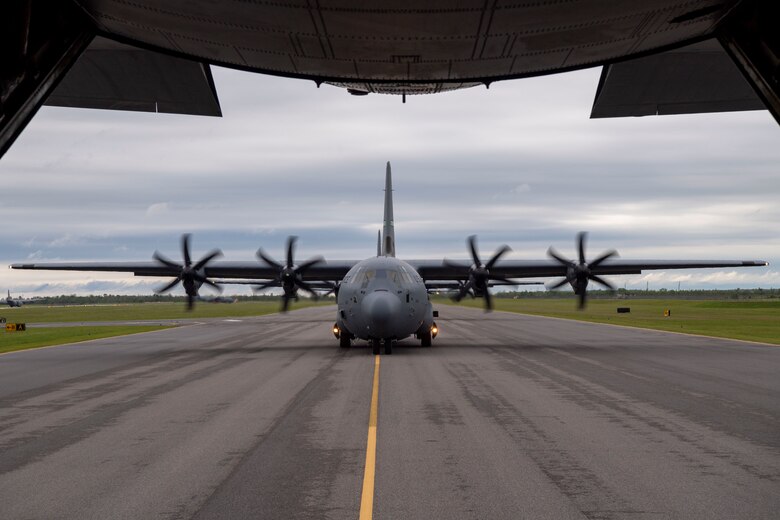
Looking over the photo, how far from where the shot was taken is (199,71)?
12031mm

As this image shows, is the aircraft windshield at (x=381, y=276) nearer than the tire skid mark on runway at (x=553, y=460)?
No

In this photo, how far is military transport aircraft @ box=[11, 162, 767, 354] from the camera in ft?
78.3

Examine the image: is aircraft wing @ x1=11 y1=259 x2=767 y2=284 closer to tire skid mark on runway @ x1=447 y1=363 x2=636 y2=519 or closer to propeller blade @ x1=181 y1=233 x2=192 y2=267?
propeller blade @ x1=181 y1=233 x2=192 y2=267

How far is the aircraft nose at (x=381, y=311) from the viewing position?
2284cm

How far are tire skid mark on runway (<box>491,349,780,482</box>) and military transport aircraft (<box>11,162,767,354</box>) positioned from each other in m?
6.39

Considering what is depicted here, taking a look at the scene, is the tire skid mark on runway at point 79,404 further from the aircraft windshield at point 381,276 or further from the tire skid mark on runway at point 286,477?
the aircraft windshield at point 381,276

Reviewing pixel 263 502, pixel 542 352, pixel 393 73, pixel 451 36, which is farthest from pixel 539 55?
pixel 542 352

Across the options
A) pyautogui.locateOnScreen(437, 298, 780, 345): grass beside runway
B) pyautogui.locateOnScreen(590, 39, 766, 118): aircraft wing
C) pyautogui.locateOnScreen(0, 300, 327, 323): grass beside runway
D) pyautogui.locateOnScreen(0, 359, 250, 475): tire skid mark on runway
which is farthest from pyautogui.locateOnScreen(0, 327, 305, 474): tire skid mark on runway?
pyautogui.locateOnScreen(0, 300, 327, 323): grass beside runway

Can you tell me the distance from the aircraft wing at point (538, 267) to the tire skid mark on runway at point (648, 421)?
48.2ft

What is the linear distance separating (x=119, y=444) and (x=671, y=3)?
9360 mm

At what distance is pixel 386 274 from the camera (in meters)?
24.4

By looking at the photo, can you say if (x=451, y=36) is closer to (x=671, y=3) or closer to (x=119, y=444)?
(x=671, y=3)

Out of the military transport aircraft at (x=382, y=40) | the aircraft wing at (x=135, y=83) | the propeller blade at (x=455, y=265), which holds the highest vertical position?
the aircraft wing at (x=135, y=83)

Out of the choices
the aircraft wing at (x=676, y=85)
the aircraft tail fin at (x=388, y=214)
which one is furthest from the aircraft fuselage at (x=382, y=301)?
the aircraft wing at (x=676, y=85)
